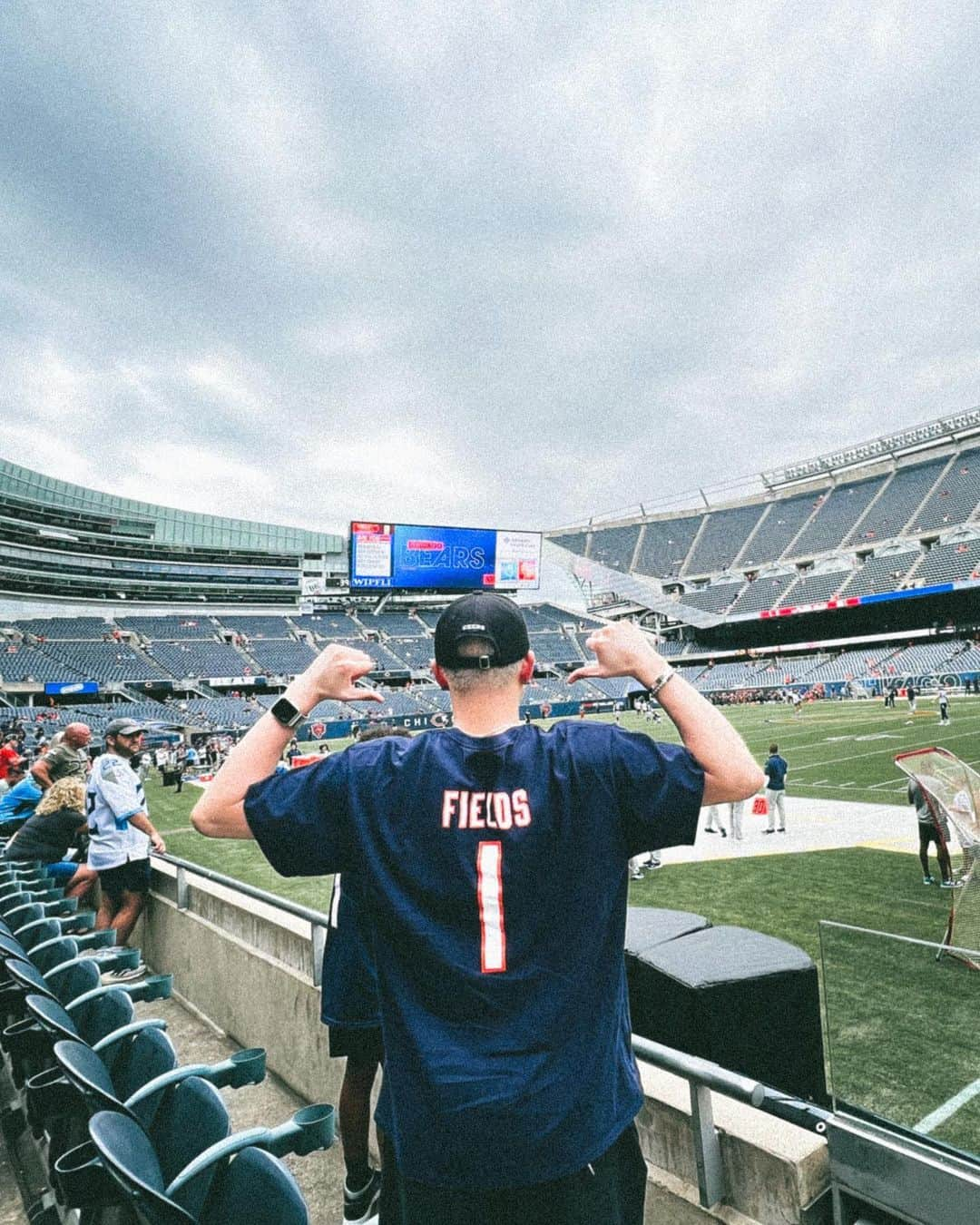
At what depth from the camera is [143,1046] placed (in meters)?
2.63

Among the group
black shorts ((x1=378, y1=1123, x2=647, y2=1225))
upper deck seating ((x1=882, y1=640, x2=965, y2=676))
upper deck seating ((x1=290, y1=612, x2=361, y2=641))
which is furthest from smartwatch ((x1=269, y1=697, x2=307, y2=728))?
upper deck seating ((x1=290, y1=612, x2=361, y2=641))

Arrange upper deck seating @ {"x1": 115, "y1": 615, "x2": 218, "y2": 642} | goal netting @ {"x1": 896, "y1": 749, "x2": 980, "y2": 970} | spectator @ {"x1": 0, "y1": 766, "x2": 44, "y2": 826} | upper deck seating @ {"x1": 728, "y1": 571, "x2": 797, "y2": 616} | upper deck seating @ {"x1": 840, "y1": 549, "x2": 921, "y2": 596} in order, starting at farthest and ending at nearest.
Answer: upper deck seating @ {"x1": 728, "y1": 571, "x2": 797, "y2": 616}
upper deck seating @ {"x1": 115, "y1": 615, "x2": 218, "y2": 642}
upper deck seating @ {"x1": 840, "y1": 549, "x2": 921, "y2": 596}
spectator @ {"x1": 0, "y1": 766, "x2": 44, "y2": 826}
goal netting @ {"x1": 896, "y1": 749, "x2": 980, "y2": 970}

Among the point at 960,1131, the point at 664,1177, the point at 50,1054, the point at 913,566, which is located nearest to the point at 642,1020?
the point at 664,1177

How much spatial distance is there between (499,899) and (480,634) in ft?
1.74

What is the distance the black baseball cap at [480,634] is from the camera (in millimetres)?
1560

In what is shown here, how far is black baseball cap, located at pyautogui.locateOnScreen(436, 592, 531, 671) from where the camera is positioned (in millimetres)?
1560

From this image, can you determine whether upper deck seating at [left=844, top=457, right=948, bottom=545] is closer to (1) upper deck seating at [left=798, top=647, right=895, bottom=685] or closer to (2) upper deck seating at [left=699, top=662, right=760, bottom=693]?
(1) upper deck seating at [left=798, top=647, right=895, bottom=685]

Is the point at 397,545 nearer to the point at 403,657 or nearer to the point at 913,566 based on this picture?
the point at 403,657

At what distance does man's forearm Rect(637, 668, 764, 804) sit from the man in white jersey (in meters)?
4.96

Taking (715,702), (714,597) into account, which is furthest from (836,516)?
(715,702)

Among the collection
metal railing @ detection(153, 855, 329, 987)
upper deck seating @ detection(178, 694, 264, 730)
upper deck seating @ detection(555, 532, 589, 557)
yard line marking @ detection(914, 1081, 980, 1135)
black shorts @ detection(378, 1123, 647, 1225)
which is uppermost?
upper deck seating @ detection(555, 532, 589, 557)

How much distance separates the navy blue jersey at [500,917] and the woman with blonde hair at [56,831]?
5.82 meters

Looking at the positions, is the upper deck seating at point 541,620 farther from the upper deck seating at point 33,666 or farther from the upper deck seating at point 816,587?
the upper deck seating at point 33,666

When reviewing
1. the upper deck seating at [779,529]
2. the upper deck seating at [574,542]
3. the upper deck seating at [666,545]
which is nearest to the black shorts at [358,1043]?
the upper deck seating at [779,529]
